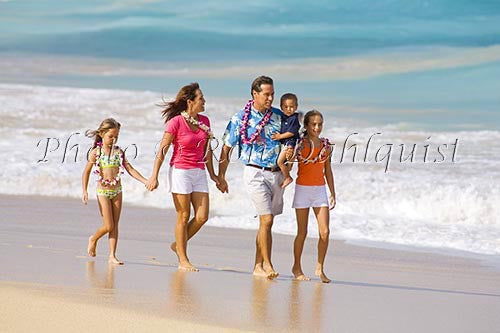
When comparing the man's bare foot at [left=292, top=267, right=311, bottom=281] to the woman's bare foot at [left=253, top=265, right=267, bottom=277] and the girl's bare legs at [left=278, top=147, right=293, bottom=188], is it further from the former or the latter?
the girl's bare legs at [left=278, top=147, right=293, bottom=188]

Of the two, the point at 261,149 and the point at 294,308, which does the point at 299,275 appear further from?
the point at 294,308

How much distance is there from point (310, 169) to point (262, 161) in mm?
404

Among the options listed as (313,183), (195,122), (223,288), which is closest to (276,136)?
(313,183)

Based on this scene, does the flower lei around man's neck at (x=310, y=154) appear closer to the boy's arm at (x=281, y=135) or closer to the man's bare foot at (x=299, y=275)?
the boy's arm at (x=281, y=135)

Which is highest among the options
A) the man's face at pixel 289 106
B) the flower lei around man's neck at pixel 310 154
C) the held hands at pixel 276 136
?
the man's face at pixel 289 106

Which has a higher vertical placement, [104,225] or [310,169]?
[310,169]

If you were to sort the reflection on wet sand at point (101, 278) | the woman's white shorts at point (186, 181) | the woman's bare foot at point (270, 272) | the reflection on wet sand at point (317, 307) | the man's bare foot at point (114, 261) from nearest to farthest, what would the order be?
the reflection on wet sand at point (317, 307), the reflection on wet sand at point (101, 278), the woman's bare foot at point (270, 272), the man's bare foot at point (114, 261), the woman's white shorts at point (186, 181)

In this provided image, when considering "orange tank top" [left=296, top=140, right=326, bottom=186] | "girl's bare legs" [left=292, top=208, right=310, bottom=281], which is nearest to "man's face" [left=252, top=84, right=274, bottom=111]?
"orange tank top" [left=296, top=140, right=326, bottom=186]

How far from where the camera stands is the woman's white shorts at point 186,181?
335 inches

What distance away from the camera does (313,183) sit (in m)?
8.27

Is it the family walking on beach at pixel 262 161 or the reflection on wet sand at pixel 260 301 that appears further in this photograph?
the family walking on beach at pixel 262 161

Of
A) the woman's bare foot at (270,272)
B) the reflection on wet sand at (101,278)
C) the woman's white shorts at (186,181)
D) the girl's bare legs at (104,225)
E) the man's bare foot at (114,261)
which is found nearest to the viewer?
the reflection on wet sand at (101,278)

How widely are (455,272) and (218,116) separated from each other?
26407 millimetres

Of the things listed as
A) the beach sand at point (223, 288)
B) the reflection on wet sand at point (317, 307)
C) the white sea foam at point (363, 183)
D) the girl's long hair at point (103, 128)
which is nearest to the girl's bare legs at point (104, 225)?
the beach sand at point (223, 288)
